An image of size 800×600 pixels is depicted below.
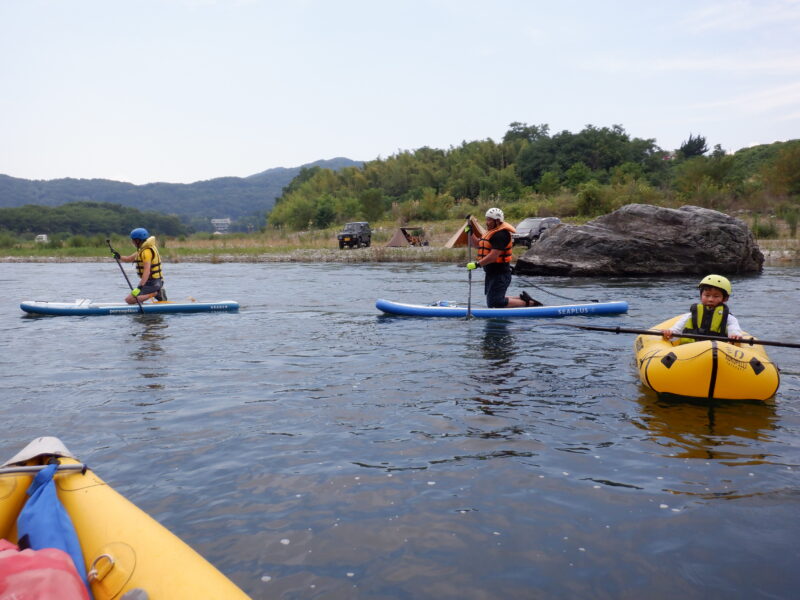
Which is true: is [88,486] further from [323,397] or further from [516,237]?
[516,237]

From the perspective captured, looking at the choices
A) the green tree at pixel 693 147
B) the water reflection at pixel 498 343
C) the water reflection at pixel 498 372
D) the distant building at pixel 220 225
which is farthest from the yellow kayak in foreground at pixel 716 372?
the distant building at pixel 220 225

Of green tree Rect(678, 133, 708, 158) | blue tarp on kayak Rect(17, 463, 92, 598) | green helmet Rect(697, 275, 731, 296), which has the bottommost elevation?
blue tarp on kayak Rect(17, 463, 92, 598)

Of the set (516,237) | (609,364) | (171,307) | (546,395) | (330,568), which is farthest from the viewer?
(516,237)

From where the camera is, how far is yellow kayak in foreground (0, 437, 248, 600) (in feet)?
7.64

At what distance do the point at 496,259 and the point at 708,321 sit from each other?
4089 millimetres

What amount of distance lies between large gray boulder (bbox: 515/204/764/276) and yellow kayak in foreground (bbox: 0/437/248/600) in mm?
16985

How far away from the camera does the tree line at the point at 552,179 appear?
31875 mm

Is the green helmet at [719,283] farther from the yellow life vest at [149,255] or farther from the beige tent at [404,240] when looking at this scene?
the beige tent at [404,240]

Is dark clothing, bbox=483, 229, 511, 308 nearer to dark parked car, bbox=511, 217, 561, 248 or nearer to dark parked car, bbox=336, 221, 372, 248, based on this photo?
dark parked car, bbox=511, 217, 561, 248

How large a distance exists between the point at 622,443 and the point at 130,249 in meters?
35.3

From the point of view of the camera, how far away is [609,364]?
7.40 m

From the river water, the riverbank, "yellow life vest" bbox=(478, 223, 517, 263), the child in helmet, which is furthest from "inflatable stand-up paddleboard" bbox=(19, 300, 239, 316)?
the riverbank

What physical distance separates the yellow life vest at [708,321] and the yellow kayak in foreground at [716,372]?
44 centimetres

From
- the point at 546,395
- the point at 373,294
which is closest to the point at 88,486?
the point at 546,395
